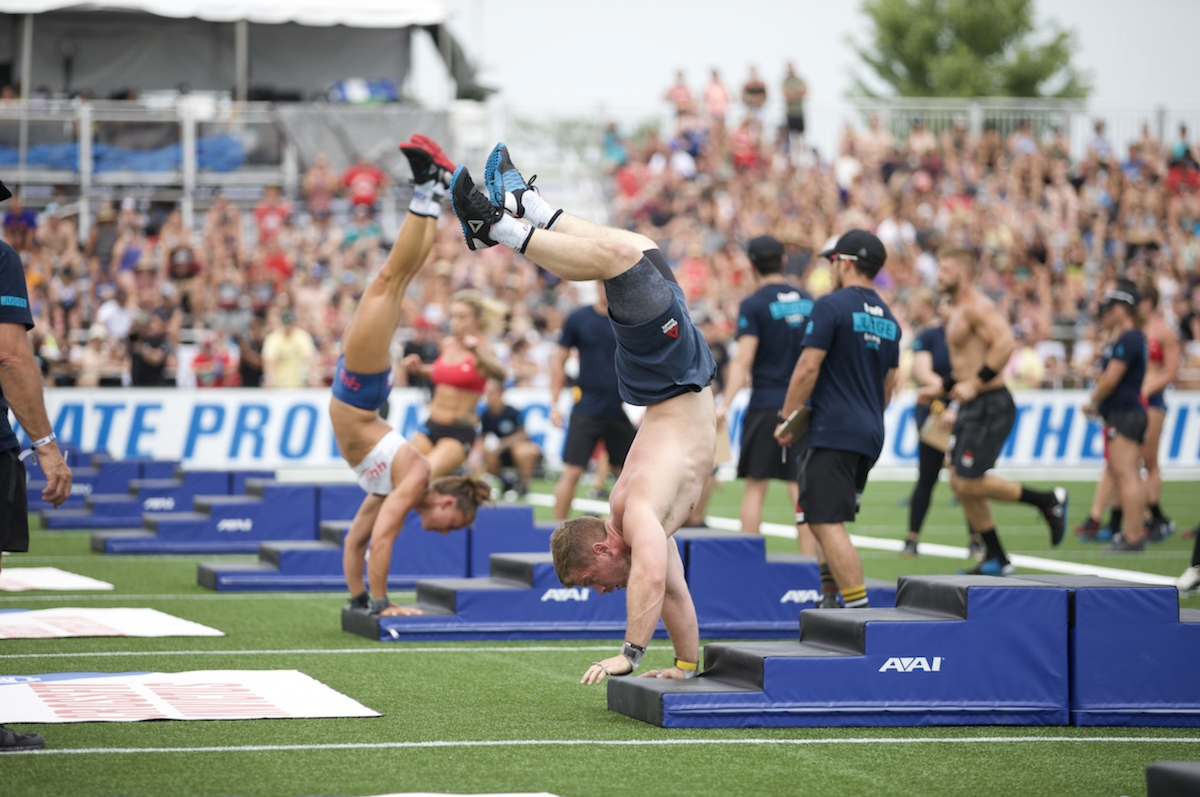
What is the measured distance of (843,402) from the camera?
8.98 metres

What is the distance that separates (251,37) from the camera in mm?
29078

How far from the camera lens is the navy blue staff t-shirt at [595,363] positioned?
12.9 m

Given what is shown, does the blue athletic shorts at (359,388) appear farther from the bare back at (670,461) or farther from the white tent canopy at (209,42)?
the white tent canopy at (209,42)

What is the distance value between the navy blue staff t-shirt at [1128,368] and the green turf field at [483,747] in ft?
21.7

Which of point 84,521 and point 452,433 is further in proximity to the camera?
point 84,521

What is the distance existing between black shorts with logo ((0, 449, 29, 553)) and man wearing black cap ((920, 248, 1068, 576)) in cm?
702

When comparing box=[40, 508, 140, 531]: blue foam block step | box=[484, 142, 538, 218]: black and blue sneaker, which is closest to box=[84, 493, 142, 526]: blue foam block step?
box=[40, 508, 140, 531]: blue foam block step

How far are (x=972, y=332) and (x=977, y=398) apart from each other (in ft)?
1.59

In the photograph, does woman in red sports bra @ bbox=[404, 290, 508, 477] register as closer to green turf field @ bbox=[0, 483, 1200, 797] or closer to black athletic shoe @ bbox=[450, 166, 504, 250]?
green turf field @ bbox=[0, 483, 1200, 797]

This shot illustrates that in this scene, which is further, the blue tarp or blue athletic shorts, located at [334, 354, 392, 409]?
the blue tarp

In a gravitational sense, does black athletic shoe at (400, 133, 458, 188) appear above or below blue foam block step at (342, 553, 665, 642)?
above

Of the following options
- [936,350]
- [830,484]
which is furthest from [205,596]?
[936,350]

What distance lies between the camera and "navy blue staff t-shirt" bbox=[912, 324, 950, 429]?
575 inches

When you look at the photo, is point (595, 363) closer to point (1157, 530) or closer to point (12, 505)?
point (1157, 530)
